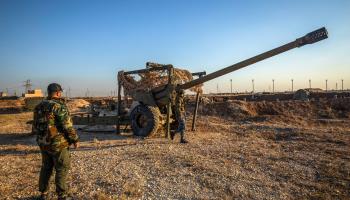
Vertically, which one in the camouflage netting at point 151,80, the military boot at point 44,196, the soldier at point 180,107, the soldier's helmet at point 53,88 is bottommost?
the military boot at point 44,196

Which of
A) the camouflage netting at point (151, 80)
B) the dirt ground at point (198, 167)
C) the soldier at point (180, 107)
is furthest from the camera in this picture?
the camouflage netting at point (151, 80)

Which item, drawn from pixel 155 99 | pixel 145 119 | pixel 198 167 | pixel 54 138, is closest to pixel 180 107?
pixel 155 99

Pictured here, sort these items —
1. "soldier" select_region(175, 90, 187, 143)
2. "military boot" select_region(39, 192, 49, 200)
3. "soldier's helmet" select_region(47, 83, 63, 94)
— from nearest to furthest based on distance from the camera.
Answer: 1. "military boot" select_region(39, 192, 49, 200)
2. "soldier's helmet" select_region(47, 83, 63, 94)
3. "soldier" select_region(175, 90, 187, 143)

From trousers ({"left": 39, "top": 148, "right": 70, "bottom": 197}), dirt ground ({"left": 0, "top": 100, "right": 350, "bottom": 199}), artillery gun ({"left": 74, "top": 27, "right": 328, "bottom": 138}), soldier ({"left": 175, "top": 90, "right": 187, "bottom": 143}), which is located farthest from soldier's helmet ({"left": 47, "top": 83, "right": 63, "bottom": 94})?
artillery gun ({"left": 74, "top": 27, "right": 328, "bottom": 138})

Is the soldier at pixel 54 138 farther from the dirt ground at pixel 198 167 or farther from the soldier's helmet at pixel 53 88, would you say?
the dirt ground at pixel 198 167

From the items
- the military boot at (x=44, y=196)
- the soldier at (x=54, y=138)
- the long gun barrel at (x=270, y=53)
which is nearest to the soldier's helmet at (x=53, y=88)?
the soldier at (x=54, y=138)

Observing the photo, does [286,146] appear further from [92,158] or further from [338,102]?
[338,102]

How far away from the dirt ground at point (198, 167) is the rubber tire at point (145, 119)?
453 millimetres

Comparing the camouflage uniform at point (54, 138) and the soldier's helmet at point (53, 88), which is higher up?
the soldier's helmet at point (53, 88)

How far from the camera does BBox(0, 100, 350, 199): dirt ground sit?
6.18 meters

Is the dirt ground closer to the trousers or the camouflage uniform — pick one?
the trousers

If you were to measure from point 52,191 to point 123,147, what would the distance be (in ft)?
15.0

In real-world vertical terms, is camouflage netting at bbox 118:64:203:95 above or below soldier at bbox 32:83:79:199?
above

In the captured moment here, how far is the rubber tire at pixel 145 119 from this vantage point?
41.9 ft
